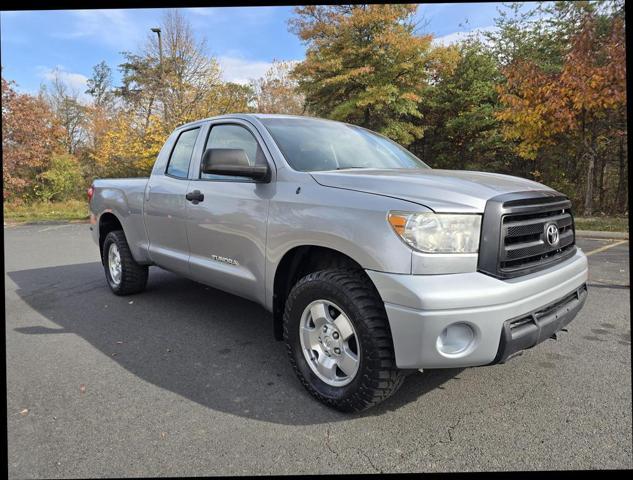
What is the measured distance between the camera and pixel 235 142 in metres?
3.76

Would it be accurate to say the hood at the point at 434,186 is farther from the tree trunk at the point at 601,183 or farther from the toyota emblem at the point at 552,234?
the tree trunk at the point at 601,183

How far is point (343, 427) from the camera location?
254 cm

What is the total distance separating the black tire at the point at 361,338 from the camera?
2.44 m

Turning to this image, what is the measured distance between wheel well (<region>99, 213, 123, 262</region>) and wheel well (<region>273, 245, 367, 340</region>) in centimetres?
322

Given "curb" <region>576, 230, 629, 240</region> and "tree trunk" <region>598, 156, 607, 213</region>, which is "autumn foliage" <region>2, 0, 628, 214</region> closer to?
"tree trunk" <region>598, 156, 607, 213</region>

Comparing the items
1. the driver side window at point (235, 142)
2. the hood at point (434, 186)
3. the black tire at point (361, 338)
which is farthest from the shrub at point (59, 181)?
the black tire at point (361, 338)

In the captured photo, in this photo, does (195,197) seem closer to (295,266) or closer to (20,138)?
(295,266)

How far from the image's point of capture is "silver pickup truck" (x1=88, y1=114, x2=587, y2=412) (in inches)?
91.1

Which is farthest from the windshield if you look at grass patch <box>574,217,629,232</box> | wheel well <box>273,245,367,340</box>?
grass patch <box>574,217,629,232</box>

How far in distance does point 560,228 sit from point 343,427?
192cm

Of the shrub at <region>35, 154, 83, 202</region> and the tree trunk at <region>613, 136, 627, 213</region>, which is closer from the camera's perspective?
the tree trunk at <region>613, 136, 627, 213</region>

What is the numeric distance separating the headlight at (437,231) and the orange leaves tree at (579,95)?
11378 millimetres

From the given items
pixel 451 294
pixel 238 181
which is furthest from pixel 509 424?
pixel 238 181

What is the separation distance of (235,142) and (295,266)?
53.1 inches
